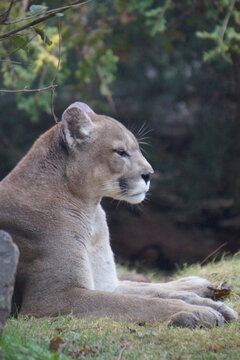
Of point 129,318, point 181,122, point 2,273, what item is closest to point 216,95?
point 181,122

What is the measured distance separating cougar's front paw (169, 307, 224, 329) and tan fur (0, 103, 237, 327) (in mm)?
13

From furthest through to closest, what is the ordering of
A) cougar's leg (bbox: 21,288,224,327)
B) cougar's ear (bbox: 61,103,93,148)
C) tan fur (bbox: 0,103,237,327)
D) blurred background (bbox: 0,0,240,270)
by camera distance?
blurred background (bbox: 0,0,240,270), cougar's ear (bbox: 61,103,93,148), tan fur (bbox: 0,103,237,327), cougar's leg (bbox: 21,288,224,327)

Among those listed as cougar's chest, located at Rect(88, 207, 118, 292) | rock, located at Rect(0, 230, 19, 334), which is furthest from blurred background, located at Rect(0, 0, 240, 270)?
rock, located at Rect(0, 230, 19, 334)

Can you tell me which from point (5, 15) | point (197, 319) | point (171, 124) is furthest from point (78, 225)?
point (171, 124)

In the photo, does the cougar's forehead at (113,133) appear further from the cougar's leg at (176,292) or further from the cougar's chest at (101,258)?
the cougar's leg at (176,292)

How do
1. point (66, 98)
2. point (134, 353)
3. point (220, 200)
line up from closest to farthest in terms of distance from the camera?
point (134, 353)
point (220, 200)
point (66, 98)

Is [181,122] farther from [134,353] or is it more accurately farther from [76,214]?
[134,353]

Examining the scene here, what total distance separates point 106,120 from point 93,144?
310 mm

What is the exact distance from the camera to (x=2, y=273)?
199 inches

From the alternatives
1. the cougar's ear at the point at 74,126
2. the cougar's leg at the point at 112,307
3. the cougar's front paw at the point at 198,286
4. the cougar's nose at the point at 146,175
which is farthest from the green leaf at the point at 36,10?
the cougar's front paw at the point at 198,286

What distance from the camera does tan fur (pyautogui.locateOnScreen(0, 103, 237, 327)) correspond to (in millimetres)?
6301

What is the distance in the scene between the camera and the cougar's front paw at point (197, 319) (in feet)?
19.7

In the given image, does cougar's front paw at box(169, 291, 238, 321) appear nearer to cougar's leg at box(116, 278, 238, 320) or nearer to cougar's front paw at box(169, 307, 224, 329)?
cougar's leg at box(116, 278, 238, 320)

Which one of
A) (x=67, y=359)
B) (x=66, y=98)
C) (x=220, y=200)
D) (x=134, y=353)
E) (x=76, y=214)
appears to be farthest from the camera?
(x=66, y=98)
